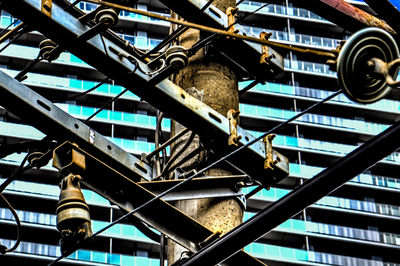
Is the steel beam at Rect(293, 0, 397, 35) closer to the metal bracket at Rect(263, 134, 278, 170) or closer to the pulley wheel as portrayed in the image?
the metal bracket at Rect(263, 134, 278, 170)

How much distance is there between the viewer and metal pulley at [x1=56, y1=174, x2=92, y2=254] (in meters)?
5.81

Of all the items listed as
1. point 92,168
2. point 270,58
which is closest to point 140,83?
point 92,168

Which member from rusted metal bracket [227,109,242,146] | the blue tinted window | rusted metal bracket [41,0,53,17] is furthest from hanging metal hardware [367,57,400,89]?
the blue tinted window

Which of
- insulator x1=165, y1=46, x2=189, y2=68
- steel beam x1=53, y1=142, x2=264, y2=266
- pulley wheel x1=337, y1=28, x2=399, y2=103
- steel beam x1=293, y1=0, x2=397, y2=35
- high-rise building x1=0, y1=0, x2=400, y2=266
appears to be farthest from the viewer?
high-rise building x1=0, y1=0, x2=400, y2=266

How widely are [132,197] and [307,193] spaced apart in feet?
4.49

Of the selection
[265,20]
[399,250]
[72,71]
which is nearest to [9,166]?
[72,71]

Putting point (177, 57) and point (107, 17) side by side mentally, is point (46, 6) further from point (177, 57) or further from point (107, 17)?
point (177, 57)

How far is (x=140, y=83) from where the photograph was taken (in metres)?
6.44

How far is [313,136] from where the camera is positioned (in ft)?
205

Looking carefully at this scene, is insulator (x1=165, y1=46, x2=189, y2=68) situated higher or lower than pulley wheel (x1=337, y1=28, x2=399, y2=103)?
higher

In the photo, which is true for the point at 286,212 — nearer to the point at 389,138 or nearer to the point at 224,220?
the point at 389,138

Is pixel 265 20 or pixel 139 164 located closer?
pixel 139 164

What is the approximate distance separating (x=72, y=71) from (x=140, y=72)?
180 ft

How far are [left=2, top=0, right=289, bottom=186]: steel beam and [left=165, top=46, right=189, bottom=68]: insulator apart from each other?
15 cm
